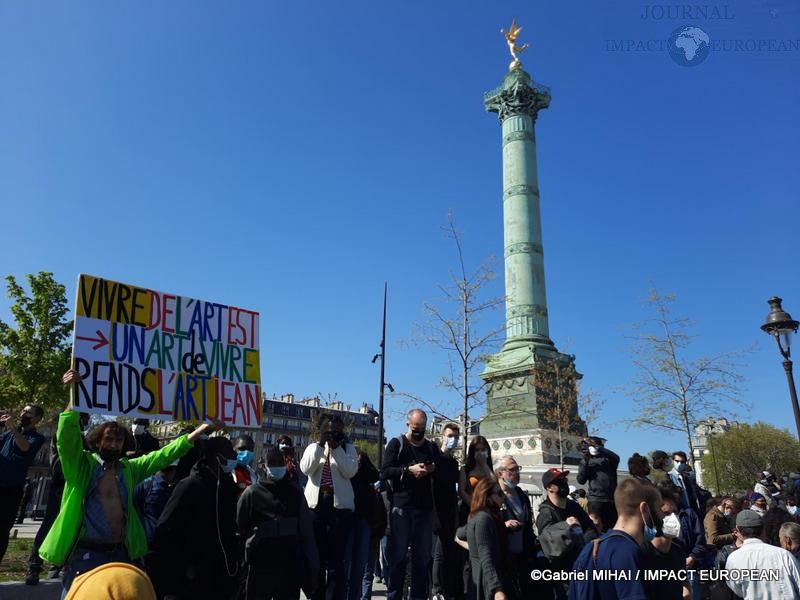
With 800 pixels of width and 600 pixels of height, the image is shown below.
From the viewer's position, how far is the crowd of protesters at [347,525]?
3662mm

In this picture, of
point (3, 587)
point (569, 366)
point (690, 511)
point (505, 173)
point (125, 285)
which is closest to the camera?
point (3, 587)

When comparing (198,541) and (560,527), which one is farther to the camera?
(560,527)

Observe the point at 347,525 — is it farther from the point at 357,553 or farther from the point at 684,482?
the point at 684,482

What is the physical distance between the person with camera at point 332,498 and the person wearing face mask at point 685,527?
3895 millimetres

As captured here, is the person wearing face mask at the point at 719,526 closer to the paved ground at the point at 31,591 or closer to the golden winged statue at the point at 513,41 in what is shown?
the paved ground at the point at 31,591

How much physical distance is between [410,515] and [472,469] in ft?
3.03

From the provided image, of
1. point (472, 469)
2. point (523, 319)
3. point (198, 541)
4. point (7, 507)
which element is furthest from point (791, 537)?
point (523, 319)

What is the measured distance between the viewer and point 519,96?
37.0m

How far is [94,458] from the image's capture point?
14.5 ft

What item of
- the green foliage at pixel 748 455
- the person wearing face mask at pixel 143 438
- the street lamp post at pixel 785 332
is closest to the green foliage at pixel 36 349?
the person wearing face mask at pixel 143 438

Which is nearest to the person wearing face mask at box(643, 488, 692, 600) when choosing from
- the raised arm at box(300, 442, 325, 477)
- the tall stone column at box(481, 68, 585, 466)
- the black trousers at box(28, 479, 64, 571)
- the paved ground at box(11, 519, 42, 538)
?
the raised arm at box(300, 442, 325, 477)

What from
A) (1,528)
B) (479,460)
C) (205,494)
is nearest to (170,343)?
(1,528)

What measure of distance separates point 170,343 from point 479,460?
4228 millimetres

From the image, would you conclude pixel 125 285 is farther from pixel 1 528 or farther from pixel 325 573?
pixel 325 573
